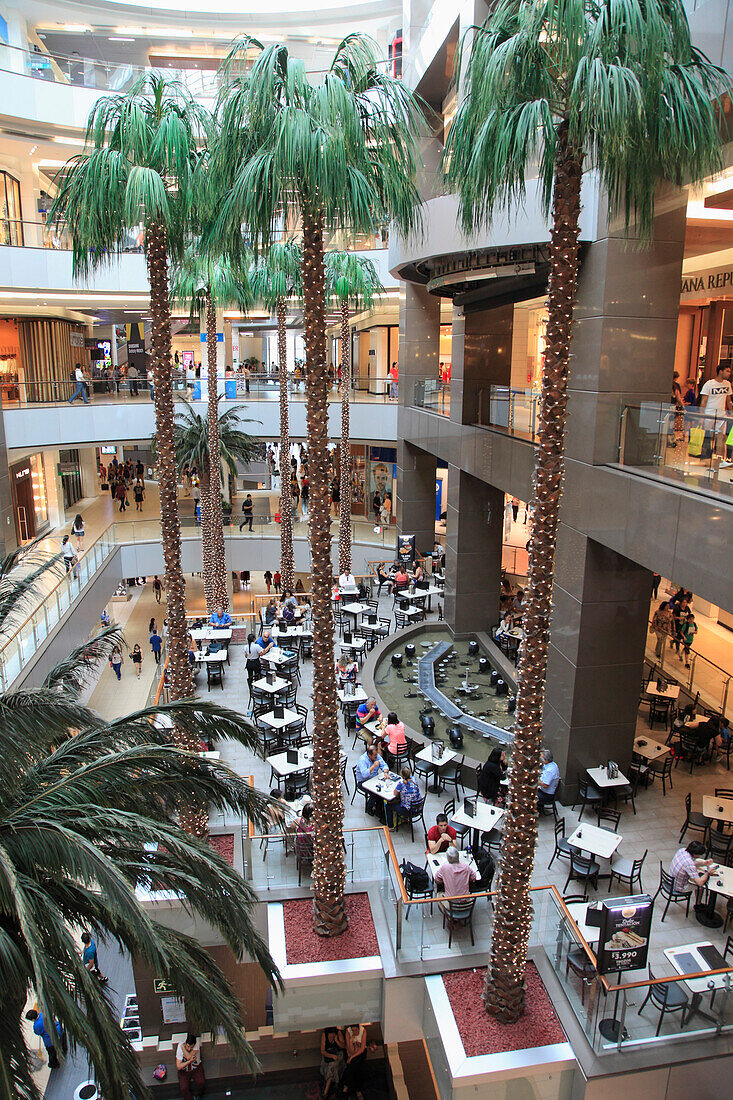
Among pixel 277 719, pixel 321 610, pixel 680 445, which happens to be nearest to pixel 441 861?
pixel 321 610

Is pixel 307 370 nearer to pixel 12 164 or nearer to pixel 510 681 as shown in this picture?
pixel 510 681

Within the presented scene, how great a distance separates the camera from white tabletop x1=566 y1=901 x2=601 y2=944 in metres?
9.20

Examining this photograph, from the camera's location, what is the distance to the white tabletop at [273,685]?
16.5 m

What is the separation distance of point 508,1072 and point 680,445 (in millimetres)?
8075

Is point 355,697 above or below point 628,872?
above

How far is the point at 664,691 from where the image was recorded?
15.8m

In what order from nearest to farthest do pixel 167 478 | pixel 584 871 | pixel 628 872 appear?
pixel 628 872, pixel 584 871, pixel 167 478

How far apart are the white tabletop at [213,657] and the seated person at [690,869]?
1127 cm

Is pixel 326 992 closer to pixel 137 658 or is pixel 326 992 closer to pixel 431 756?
pixel 431 756

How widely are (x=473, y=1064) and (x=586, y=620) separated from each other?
6760mm

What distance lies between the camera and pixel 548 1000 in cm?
942

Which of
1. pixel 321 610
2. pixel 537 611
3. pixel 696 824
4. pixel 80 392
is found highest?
pixel 80 392

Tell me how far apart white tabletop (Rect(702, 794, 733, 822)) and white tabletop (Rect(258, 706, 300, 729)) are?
7585 mm

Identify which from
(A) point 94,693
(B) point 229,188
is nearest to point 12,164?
(A) point 94,693
